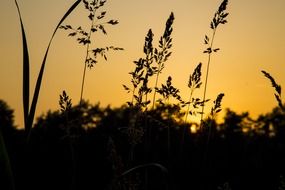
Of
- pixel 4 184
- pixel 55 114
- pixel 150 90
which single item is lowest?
pixel 4 184

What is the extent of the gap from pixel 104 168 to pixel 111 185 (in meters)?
9.99

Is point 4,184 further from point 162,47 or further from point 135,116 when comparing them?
point 162,47

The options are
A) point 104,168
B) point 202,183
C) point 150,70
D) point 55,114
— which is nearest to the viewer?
point 202,183

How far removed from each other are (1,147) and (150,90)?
222 cm

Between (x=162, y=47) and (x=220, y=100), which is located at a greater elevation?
(x=162, y=47)

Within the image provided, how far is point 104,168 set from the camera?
11.9 meters

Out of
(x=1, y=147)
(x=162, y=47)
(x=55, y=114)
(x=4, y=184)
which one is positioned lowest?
(x=4, y=184)

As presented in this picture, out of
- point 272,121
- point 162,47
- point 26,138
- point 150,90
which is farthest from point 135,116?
point 272,121

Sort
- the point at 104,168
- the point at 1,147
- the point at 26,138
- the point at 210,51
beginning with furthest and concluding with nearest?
1. the point at 104,168
2. the point at 210,51
3. the point at 26,138
4. the point at 1,147

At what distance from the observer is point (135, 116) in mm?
3551

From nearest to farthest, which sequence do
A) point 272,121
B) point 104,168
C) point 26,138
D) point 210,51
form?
point 26,138 → point 210,51 → point 104,168 → point 272,121

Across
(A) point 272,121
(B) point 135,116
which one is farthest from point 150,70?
(A) point 272,121

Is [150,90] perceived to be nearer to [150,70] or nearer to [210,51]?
[150,70]

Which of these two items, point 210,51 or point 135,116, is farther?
point 210,51
